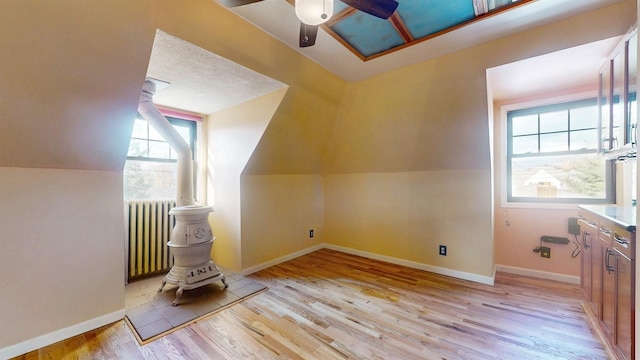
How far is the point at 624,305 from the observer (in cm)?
137

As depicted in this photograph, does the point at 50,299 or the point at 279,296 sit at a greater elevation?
the point at 50,299

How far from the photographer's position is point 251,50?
6.59 ft

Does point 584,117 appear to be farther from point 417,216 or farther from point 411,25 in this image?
point 411,25

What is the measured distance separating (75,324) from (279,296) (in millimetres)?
1598

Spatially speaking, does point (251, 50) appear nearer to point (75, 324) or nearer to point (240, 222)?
point (240, 222)

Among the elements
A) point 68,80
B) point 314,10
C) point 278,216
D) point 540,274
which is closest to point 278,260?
point 278,216

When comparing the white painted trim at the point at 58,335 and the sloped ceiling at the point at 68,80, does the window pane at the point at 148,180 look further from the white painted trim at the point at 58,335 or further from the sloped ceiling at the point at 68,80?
the white painted trim at the point at 58,335

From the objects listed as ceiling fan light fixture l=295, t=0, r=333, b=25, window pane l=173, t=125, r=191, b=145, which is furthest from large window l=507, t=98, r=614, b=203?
window pane l=173, t=125, r=191, b=145

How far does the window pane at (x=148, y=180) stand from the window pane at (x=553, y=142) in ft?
15.3

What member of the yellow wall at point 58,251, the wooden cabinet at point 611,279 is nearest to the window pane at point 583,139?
the wooden cabinet at point 611,279

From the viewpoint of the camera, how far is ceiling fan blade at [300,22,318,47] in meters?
1.48

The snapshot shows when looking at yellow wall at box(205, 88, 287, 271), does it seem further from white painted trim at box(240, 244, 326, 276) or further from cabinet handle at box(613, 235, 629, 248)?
cabinet handle at box(613, 235, 629, 248)

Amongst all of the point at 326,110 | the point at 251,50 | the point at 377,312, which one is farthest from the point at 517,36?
the point at 377,312

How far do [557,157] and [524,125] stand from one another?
1.66 ft
